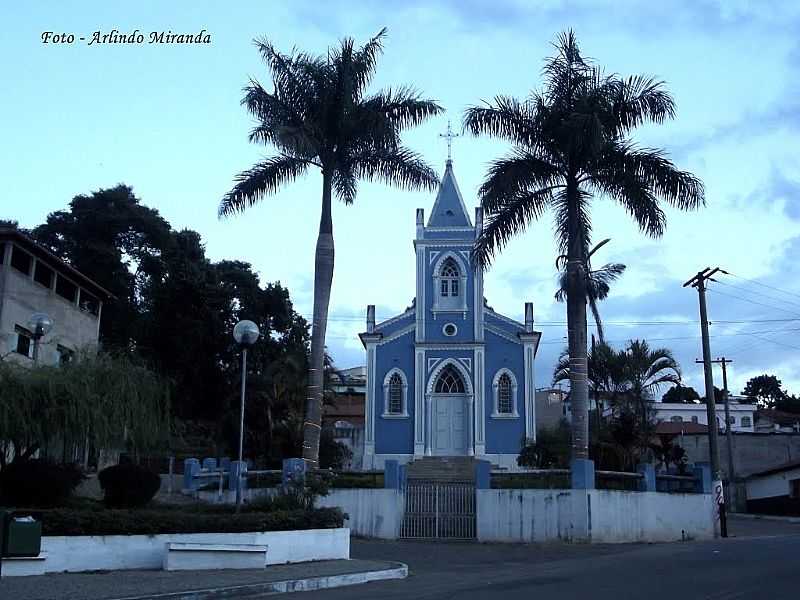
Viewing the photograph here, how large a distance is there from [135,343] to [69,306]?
13.0 m

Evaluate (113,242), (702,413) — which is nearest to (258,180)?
(113,242)

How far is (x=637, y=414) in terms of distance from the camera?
127 feet

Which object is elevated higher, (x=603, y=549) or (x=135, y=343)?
(x=135, y=343)

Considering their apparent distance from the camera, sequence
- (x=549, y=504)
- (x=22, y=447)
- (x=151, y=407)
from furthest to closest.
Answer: (x=549, y=504), (x=151, y=407), (x=22, y=447)

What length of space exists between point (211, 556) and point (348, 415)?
3835 cm

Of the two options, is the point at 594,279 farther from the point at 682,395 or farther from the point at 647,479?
the point at 682,395

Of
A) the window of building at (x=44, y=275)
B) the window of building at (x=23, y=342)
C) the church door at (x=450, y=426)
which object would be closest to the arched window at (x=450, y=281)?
the church door at (x=450, y=426)

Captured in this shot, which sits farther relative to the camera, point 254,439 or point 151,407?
point 254,439

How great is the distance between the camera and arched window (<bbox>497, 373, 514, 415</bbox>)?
39.2 m

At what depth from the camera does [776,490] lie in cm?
4669

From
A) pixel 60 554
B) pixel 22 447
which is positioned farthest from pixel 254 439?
pixel 60 554

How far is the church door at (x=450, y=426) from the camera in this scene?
3909 centimetres

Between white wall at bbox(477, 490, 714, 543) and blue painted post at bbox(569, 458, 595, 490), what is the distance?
15 centimetres

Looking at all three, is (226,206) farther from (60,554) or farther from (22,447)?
(60,554)
